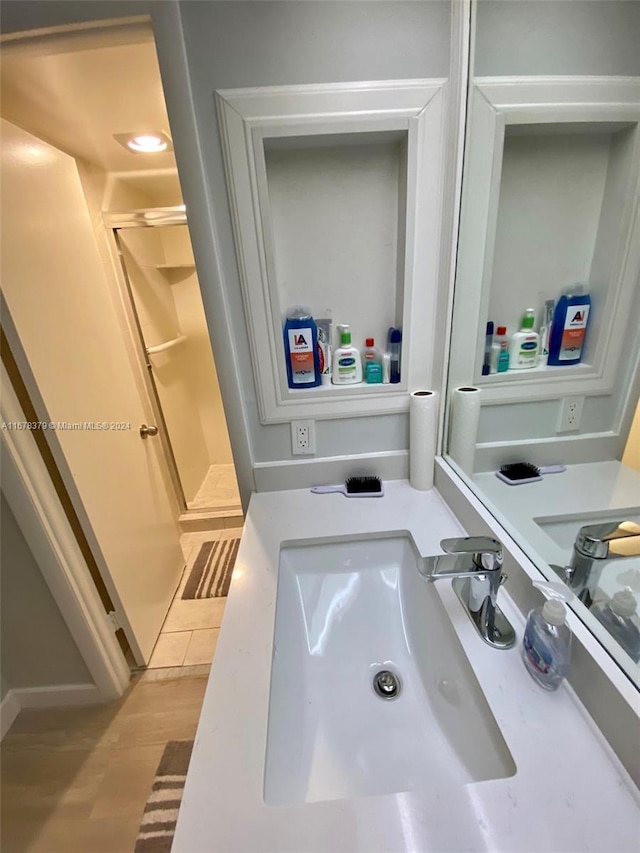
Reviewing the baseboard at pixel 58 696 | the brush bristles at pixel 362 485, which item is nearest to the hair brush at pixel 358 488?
the brush bristles at pixel 362 485

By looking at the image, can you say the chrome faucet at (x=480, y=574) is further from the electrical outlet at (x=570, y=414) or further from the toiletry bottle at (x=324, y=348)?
the toiletry bottle at (x=324, y=348)

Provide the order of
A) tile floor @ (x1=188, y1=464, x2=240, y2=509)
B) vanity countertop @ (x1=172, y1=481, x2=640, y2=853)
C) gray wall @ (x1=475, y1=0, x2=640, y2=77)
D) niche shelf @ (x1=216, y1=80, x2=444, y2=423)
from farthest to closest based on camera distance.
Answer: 1. tile floor @ (x1=188, y1=464, x2=240, y2=509)
2. niche shelf @ (x1=216, y1=80, x2=444, y2=423)
3. gray wall @ (x1=475, y1=0, x2=640, y2=77)
4. vanity countertop @ (x1=172, y1=481, x2=640, y2=853)

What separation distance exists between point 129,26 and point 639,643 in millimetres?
1426

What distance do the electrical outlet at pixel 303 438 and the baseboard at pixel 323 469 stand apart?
3 centimetres

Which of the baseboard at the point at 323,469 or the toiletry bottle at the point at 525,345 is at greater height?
the toiletry bottle at the point at 525,345

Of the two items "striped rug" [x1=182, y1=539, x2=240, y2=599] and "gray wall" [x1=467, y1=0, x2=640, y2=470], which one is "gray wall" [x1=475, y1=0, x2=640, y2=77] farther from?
"striped rug" [x1=182, y1=539, x2=240, y2=599]

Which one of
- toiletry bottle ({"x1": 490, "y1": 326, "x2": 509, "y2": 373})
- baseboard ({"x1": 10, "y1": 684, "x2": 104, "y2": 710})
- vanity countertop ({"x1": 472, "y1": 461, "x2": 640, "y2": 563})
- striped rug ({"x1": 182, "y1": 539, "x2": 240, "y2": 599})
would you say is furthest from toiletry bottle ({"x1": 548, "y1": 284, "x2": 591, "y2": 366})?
baseboard ({"x1": 10, "y1": 684, "x2": 104, "y2": 710})

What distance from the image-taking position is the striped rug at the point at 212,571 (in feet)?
5.78

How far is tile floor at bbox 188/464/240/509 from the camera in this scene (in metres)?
2.34

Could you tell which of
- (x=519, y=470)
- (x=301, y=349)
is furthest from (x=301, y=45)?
(x=519, y=470)

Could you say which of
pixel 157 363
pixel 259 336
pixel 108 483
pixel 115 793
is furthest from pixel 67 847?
pixel 157 363

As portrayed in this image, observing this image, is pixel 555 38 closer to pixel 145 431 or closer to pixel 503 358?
pixel 503 358

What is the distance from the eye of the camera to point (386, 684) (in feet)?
2.25

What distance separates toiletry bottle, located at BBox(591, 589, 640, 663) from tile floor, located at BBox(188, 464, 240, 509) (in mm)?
1992
